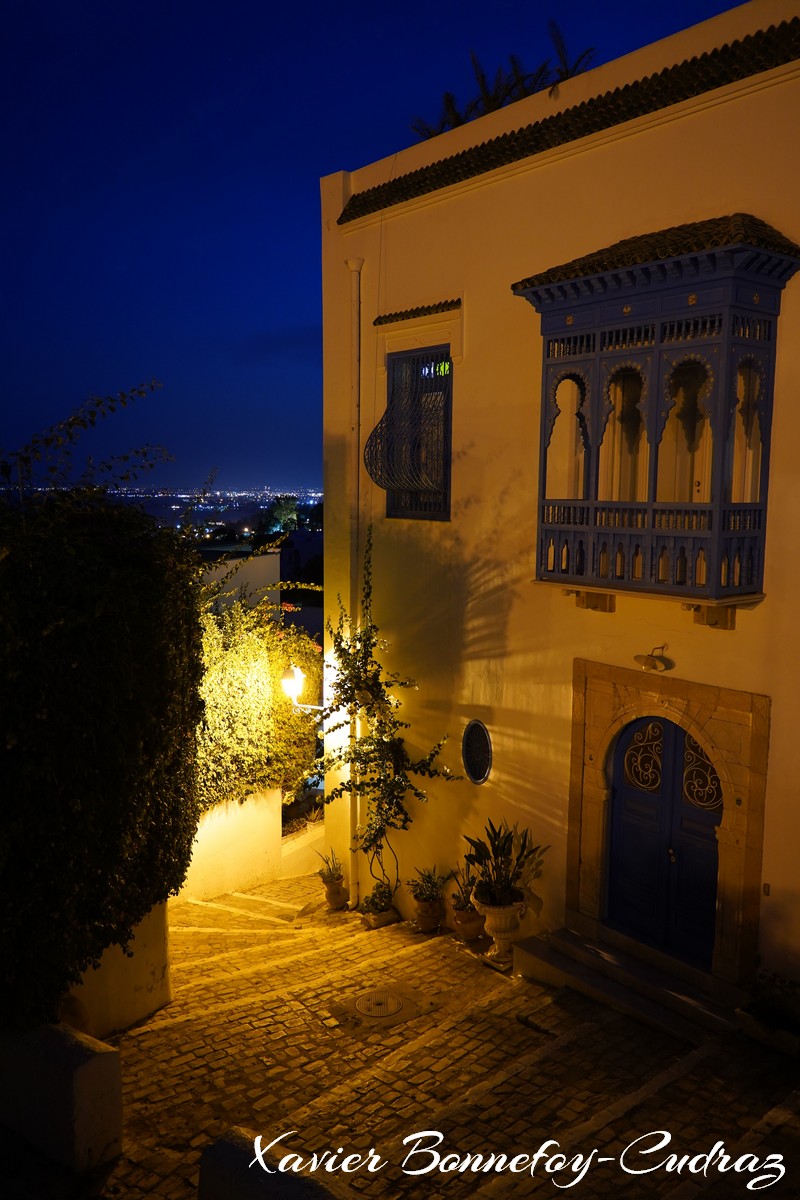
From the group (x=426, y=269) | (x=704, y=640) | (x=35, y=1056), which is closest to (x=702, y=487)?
(x=704, y=640)

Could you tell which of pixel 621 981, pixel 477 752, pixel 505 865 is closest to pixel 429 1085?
pixel 621 981

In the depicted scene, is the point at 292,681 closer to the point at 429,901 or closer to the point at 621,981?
the point at 429,901

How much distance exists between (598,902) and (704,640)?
2.57 meters

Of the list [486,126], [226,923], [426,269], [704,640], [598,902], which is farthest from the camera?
[226,923]

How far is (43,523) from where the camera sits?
6.25 metres

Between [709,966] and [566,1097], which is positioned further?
[709,966]

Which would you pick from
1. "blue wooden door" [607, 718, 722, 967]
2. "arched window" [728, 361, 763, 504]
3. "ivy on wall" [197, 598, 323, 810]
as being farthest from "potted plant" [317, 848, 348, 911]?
"arched window" [728, 361, 763, 504]

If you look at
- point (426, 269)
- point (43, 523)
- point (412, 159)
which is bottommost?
point (43, 523)

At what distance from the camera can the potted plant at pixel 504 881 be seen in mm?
8516

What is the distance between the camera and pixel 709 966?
735cm

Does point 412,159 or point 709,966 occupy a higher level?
point 412,159

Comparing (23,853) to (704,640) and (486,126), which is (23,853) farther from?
(486,126)

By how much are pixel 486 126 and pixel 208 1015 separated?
27.7 ft

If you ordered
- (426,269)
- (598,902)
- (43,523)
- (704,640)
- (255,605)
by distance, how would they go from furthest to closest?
(255,605)
(426,269)
(598,902)
(704,640)
(43,523)
